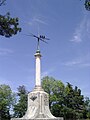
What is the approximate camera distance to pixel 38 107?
82.7ft

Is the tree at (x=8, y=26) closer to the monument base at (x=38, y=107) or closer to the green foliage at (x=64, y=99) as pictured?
the monument base at (x=38, y=107)

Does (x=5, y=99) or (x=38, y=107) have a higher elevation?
(x=5, y=99)

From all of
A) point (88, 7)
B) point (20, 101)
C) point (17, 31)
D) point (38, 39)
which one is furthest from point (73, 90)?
point (88, 7)

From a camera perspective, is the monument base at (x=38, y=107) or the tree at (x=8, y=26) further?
the monument base at (x=38, y=107)

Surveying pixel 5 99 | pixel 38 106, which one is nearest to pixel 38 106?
pixel 38 106

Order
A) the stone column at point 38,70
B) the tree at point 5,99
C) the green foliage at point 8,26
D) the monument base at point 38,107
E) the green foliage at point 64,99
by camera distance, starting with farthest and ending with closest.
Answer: the tree at point 5,99, the green foliage at point 64,99, the stone column at point 38,70, the monument base at point 38,107, the green foliage at point 8,26

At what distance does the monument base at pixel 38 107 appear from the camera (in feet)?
80.9

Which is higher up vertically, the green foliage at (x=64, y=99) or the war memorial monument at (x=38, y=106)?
the green foliage at (x=64, y=99)

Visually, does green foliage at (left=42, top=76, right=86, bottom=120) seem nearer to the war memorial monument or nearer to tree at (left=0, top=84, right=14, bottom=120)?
tree at (left=0, top=84, right=14, bottom=120)

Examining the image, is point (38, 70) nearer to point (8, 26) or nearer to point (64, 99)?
point (8, 26)

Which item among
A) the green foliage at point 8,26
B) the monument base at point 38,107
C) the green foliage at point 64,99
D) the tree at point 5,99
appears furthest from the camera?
the tree at point 5,99

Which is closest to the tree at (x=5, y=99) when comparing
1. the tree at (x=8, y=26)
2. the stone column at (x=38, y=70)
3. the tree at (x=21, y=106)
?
the tree at (x=21, y=106)

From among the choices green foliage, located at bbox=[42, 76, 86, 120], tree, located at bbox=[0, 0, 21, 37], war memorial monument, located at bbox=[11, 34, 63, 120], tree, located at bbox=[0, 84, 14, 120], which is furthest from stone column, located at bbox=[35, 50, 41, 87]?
tree, located at bbox=[0, 84, 14, 120]

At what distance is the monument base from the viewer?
971 inches
